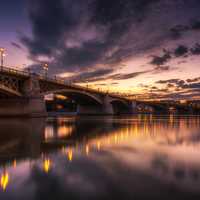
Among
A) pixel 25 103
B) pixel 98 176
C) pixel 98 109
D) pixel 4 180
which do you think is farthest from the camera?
pixel 98 109

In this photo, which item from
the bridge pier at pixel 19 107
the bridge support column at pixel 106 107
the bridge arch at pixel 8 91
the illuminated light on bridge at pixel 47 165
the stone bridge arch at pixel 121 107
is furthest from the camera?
A: the stone bridge arch at pixel 121 107

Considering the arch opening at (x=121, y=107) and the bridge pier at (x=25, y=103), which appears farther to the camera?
the arch opening at (x=121, y=107)

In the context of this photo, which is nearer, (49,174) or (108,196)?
(108,196)

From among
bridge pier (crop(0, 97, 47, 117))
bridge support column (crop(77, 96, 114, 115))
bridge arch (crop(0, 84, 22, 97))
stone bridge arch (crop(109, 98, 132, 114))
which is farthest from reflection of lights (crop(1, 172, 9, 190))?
stone bridge arch (crop(109, 98, 132, 114))

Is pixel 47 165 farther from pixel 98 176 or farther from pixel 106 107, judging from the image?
pixel 106 107

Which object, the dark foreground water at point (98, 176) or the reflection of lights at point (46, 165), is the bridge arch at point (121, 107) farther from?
the reflection of lights at point (46, 165)

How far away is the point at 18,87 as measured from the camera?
1884 inches

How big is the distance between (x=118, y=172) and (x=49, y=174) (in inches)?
81.1

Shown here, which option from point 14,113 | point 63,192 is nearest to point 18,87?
point 14,113

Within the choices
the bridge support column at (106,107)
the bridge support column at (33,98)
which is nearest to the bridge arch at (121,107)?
the bridge support column at (106,107)

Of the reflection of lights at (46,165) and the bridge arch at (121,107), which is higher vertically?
the bridge arch at (121,107)

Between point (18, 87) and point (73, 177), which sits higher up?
point (18, 87)

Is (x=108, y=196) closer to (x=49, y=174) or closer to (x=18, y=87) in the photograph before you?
(x=49, y=174)

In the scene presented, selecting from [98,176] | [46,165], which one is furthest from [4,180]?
[98,176]
